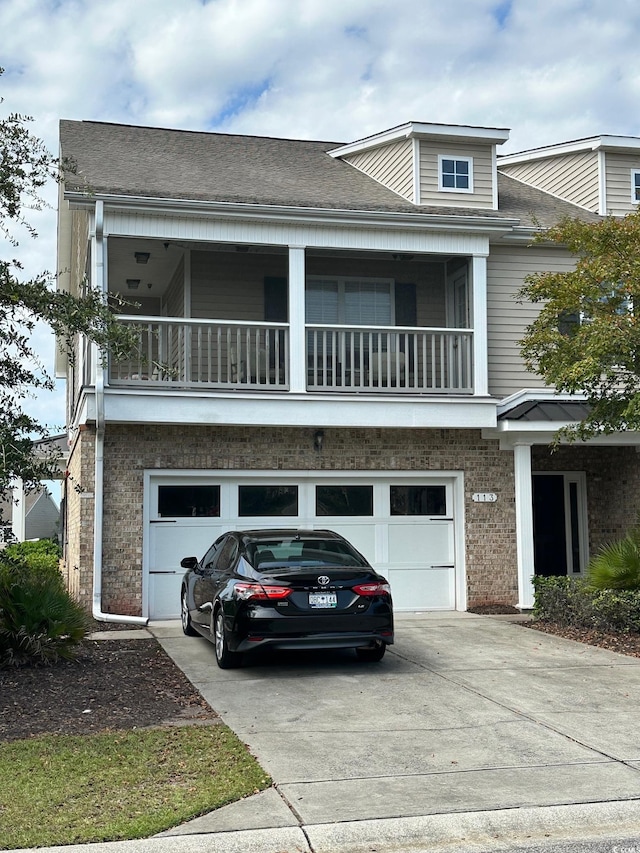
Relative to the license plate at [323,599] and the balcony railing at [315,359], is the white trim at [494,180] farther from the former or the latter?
the license plate at [323,599]

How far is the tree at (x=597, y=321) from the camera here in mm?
11453

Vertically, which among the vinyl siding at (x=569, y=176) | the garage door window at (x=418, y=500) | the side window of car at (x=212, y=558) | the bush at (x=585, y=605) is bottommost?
the bush at (x=585, y=605)

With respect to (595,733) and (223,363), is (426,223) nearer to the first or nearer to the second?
(223,363)

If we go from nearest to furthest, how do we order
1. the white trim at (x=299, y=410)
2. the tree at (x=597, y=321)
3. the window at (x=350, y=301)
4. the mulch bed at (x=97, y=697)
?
the mulch bed at (x=97, y=697)
the tree at (x=597, y=321)
the white trim at (x=299, y=410)
the window at (x=350, y=301)

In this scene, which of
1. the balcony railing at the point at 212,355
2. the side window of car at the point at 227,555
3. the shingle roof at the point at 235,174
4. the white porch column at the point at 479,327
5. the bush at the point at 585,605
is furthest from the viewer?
the white porch column at the point at 479,327

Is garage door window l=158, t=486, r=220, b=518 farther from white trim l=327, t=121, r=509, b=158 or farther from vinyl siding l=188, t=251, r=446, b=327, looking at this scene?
white trim l=327, t=121, r=509, b=158

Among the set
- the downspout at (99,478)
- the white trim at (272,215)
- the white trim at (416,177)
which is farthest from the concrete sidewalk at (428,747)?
the white trim at (416,177)

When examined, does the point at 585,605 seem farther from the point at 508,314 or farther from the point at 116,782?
the point at 116,782

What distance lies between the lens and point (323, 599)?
954 centimetres

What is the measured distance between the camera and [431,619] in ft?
46.4


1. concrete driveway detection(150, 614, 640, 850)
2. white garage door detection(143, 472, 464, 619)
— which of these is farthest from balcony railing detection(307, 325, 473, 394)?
concrete driveway detection(150, 614, 640, 850)

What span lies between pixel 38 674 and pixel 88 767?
3.28 m

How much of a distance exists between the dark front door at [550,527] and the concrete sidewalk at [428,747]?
531 centimetres

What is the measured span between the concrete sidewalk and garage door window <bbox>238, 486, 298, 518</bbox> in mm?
3339
